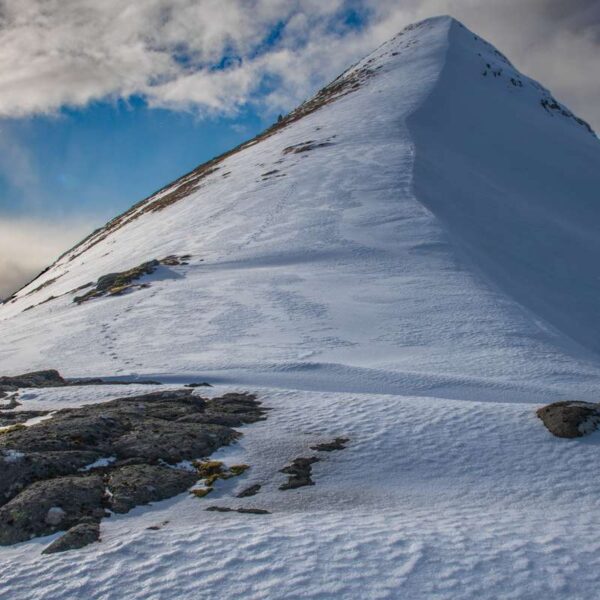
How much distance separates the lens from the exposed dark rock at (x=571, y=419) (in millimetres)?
7680

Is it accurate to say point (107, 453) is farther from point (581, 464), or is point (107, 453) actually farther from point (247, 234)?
point (247, 234)

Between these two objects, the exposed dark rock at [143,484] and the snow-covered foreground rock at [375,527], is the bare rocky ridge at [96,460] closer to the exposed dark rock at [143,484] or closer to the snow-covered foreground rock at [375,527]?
the exposed dark rock at [143,484]

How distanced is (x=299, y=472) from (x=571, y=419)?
362 cm

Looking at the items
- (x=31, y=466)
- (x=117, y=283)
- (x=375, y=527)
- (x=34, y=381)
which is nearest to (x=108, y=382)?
(x=34, y=381)

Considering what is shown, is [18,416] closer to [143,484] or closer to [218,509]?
[143,484]

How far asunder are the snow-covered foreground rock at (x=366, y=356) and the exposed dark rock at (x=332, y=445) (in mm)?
133

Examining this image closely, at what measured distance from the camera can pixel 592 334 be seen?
18.3 m

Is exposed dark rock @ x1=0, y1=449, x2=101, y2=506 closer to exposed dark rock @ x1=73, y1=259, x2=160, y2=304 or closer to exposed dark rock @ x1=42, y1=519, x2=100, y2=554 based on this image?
exposed dark rock @ x1=42, y1=519, x2=100, y2=554

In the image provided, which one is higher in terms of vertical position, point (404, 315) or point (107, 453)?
point (404, 315)

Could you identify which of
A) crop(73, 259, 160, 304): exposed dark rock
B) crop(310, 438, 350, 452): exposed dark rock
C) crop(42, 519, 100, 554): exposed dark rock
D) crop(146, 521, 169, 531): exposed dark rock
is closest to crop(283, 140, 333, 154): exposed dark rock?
crop(73, 259, 160, 304): exposed dark rock

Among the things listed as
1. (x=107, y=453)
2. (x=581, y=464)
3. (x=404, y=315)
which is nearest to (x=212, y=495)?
(x=107, y=453)

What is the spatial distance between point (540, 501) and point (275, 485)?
286 centimetres

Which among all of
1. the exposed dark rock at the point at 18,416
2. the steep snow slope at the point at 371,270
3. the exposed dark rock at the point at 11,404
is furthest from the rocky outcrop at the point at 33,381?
the exposed dark rock at the point at 18,416

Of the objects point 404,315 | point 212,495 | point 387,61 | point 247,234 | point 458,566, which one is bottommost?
point 458,566
